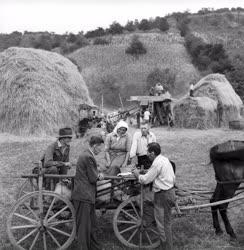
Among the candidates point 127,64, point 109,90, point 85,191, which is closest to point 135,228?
point 85,191

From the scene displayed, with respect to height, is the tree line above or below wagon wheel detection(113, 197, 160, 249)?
above

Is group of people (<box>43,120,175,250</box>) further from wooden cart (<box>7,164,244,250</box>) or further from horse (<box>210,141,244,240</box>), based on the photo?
horse (<box>210,141,244,240</box>)

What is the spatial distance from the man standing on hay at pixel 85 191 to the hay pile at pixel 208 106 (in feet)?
56.2

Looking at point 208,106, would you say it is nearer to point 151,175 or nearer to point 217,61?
point 151,175

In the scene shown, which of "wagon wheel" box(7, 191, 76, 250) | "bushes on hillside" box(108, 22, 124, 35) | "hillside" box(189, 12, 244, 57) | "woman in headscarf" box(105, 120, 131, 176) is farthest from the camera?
"bushes on hillside" box(108, 22, 124, 35)

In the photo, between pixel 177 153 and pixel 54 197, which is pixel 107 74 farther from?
pixel 54 197

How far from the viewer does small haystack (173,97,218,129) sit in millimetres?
21922

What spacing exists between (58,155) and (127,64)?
161 ft

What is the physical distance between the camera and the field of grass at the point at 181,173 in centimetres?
615

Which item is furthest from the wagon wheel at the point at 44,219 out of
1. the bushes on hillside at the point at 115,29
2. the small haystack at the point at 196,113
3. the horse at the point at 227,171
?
the bushes on hillside at the point at 115,29

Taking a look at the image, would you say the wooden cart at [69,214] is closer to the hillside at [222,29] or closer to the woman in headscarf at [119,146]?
the woman in headscarf at [119,146]

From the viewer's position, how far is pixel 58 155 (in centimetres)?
676

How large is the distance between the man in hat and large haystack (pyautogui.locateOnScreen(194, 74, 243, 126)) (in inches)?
702

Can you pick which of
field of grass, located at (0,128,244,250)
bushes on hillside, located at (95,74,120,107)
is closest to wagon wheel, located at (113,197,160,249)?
field of grass, located at (0,128,244,250)
